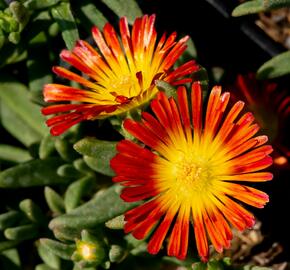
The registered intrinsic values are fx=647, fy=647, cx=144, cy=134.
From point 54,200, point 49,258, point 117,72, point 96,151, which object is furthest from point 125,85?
point 49,258

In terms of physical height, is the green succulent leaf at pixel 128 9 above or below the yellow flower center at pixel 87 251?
above

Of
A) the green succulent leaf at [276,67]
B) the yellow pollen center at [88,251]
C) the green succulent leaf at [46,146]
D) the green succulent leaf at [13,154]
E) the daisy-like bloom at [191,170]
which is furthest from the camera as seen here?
the green succulent leaf at [13,154]

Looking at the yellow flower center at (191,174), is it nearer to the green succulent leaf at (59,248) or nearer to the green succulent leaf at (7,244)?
the green succulent leaf at (59,248)

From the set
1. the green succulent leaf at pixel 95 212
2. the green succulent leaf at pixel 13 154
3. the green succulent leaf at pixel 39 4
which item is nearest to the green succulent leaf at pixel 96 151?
the green succulent leaf at pixel 95 212

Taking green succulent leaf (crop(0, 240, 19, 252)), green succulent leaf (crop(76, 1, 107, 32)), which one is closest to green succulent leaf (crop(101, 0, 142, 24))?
green succulent leaf (crop(76, 1, 107, 32))

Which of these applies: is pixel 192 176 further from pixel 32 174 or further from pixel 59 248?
pixel 32 174

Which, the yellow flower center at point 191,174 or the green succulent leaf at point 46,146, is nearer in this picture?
the yellow flower center at point 191,174

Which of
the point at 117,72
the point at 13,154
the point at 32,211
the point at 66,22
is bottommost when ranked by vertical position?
the point at 32,211
